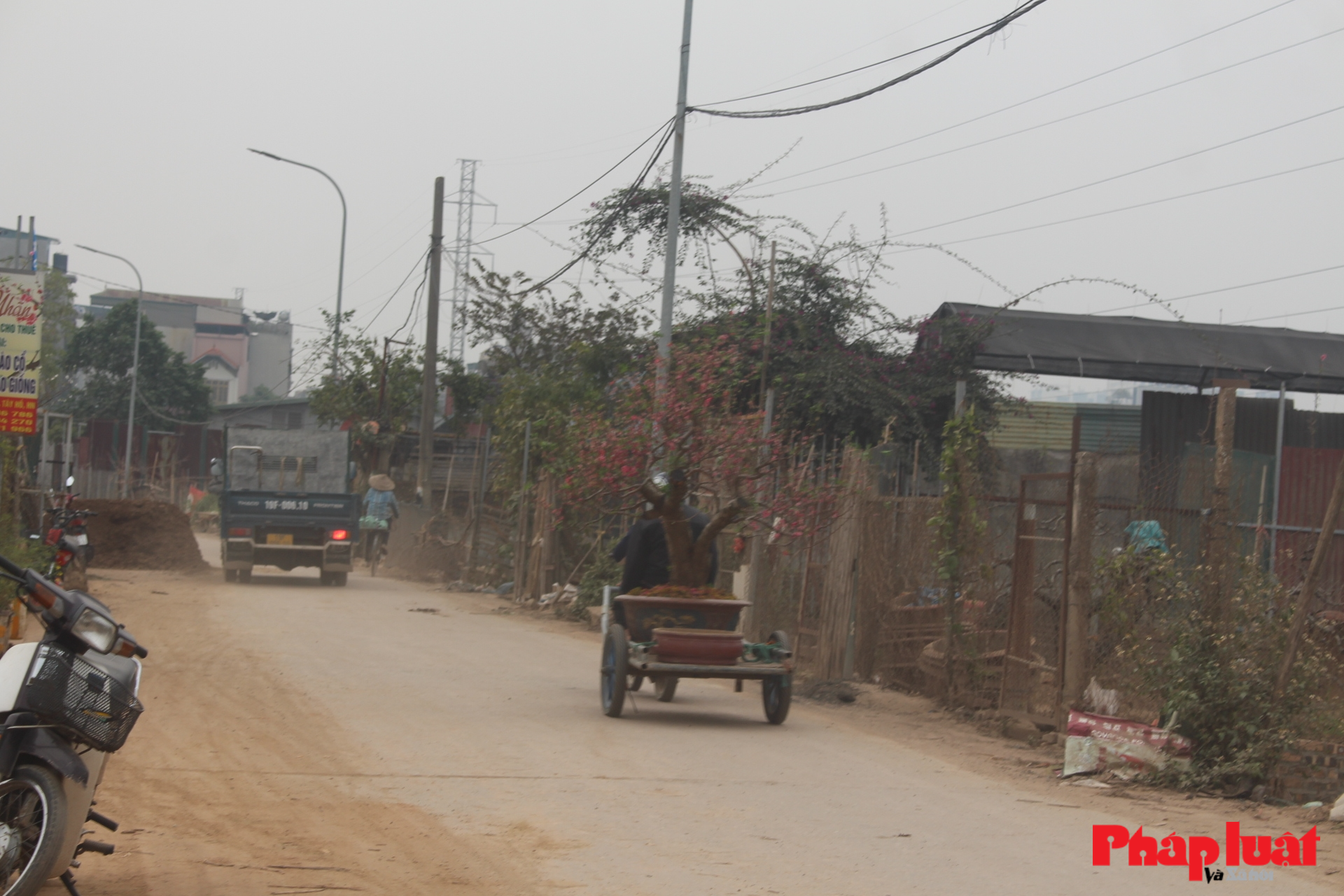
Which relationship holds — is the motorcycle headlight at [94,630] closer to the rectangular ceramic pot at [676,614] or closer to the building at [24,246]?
the rectangular ceramic pot at [676,614]

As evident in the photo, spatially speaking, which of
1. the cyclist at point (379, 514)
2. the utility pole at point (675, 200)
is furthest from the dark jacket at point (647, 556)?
the cyclist at point (379, 514)

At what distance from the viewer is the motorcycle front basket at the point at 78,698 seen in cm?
470

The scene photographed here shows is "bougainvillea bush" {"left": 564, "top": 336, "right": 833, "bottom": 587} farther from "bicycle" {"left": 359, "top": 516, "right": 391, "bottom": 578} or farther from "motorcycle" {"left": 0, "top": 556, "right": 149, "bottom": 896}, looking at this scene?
"bicycle" {"left": 359, "top": 516, "right": 391, "bottom": 578}

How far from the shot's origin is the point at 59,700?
15.5 ft

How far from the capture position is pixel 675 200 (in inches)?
733

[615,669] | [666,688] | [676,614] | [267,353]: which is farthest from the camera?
[267,353]

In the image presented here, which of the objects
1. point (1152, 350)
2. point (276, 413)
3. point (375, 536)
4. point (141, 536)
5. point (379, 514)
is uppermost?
point (1152, 350)

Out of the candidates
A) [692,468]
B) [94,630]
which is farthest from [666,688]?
[94,630]

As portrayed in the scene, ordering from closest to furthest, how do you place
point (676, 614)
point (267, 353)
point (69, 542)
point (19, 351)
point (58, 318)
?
1. point (676, 614)
2. point (19, 351)
3. point (69, 542)
4. point (58, 318)
5. point (267, 353)

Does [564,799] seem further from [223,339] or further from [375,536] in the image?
[223,339]

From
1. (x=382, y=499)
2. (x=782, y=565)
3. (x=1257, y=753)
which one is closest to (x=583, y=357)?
(x=382, y=499)

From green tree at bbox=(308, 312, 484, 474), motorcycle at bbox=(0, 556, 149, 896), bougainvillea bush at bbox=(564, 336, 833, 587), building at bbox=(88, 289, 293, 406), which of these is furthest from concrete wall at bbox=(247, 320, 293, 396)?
motorcycle at bbox=(0, 556, 149, 896)

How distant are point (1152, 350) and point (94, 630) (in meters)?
18.3

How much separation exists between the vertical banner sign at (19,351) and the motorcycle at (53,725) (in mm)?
12305
